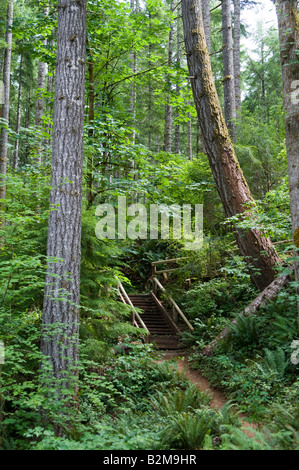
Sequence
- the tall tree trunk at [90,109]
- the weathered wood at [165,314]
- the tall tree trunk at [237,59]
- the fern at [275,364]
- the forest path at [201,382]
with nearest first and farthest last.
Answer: the forest path at [201,382] < the fern at [275,364] < the tall tree trunk at [90,109] < the weathered wood at [165,314] < the tall tree trunk at [237,59]

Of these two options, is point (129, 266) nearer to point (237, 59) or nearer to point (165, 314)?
point (165, 314)

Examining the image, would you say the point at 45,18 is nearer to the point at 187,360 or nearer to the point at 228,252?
the point at 228,252

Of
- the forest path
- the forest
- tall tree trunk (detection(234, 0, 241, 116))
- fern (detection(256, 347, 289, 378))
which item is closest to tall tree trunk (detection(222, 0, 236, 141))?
the forest

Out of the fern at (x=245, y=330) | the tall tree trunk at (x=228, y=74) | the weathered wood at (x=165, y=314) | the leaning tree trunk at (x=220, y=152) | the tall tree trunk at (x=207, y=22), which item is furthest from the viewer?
the tall tree trunk at (x=207, y=22)

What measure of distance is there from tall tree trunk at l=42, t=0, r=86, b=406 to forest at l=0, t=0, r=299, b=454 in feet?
0.06

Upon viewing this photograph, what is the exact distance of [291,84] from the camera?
4.99 metres

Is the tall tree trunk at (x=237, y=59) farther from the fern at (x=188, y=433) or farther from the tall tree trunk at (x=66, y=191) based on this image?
the fern at (x=188, y=433)

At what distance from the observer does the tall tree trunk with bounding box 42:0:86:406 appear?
171 inches

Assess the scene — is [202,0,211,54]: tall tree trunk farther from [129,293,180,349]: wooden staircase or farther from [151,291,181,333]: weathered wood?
[129,293,180,349]: wooden staircase

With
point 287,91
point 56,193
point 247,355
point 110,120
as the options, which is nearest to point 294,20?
point 287,91

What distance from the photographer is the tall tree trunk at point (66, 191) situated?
14.2 feet

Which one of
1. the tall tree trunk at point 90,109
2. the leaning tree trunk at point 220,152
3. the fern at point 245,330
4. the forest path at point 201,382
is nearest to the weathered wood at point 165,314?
the forest path at point 201,382

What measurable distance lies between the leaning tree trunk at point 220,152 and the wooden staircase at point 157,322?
9.93ft

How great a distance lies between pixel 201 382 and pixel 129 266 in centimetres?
267
